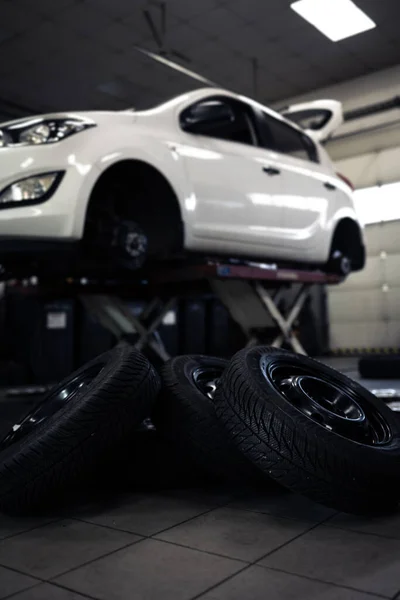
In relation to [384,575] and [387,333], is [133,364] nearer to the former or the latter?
[384,575]

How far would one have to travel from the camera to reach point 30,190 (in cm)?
297

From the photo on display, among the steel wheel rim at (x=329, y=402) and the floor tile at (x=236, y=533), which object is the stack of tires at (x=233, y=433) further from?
the floor tile at (x=236, y=533)

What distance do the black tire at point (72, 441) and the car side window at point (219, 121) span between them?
2.48m

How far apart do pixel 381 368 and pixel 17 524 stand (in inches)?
155

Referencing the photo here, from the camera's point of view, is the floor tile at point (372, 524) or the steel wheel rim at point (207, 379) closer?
the floor tile at point (372, 524)

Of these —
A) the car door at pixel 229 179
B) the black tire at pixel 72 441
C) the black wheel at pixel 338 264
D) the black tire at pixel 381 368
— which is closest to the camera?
the black tire at pixel 72 441

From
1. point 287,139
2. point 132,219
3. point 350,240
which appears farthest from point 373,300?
point 132,219

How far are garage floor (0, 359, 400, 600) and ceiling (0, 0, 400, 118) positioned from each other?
19.9 ft

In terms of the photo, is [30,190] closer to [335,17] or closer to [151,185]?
[151,185]

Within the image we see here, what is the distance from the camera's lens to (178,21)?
7320 millimetres

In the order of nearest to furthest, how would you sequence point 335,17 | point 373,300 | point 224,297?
point 224,297 < point 335,17 < point 373,300

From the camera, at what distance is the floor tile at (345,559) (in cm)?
115

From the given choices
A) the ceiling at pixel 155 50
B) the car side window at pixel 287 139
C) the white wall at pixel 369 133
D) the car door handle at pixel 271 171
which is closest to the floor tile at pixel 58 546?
the car door handle at pixel 271 171

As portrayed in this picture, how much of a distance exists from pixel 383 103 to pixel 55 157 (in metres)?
6.86
